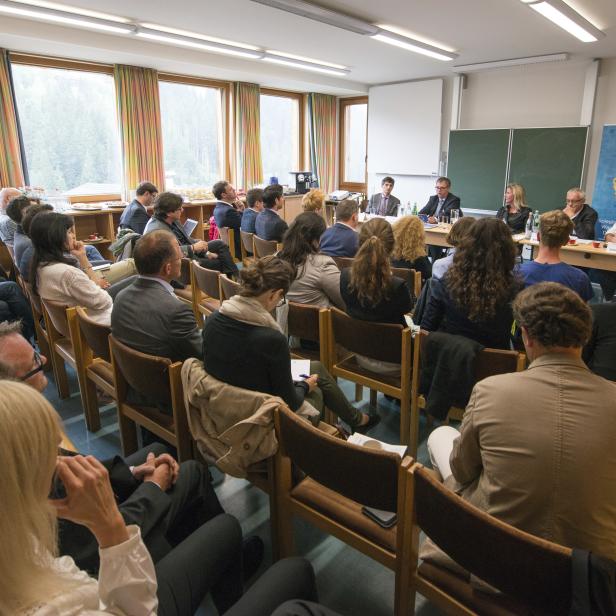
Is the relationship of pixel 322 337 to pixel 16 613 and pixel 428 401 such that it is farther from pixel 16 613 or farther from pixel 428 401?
pixel 16 613

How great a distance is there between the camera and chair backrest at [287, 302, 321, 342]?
259cm

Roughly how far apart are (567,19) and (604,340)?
13.0 ft

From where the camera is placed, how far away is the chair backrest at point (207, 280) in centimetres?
339

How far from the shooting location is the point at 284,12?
4465 millimetres

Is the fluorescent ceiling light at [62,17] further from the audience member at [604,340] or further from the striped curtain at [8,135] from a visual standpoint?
the audience member at [604,340]

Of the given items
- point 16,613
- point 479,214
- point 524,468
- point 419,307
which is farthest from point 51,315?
point 479,214

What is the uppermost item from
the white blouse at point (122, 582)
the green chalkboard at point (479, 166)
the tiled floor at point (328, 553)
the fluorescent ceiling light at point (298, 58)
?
the fluorescent ceiling light at point (298, 58)

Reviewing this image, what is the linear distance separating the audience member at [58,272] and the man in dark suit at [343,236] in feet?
5.78

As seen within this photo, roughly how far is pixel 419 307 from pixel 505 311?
58 cm

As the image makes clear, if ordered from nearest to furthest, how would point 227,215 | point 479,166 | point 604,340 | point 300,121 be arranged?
point 604,340, point 227,215, point 479,166, point 300,121

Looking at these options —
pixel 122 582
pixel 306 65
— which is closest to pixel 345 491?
pixel 122 582

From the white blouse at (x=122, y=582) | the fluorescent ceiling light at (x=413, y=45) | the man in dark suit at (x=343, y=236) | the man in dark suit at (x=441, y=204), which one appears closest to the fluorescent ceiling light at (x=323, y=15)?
the fluorescent ceiling light at (x=413, y=45)

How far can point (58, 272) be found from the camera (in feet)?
8.66

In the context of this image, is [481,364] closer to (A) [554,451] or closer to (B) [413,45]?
(A) [554,451]
